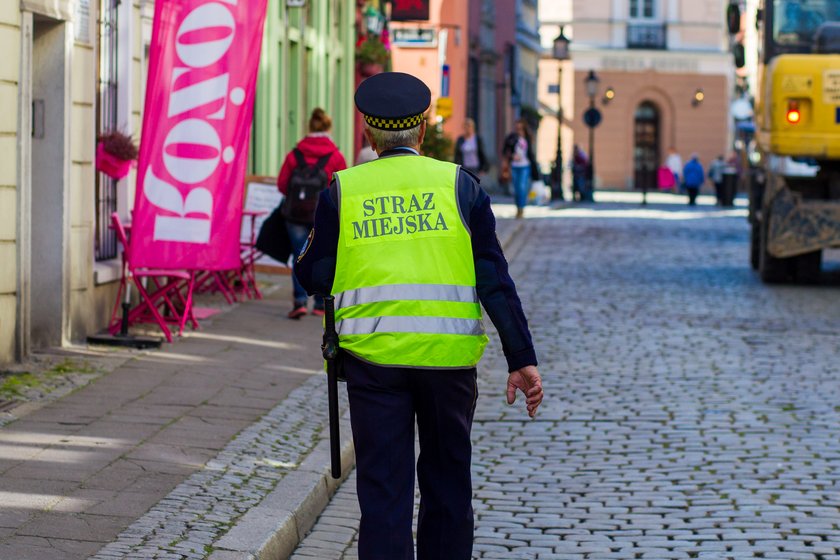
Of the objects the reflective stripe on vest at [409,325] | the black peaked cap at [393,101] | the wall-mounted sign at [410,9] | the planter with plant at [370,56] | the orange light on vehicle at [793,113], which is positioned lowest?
the reflective stripe on vest at [409,325]

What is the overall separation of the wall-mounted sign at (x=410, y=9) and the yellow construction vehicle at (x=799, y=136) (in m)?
12.7

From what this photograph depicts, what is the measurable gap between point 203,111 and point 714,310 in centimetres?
658

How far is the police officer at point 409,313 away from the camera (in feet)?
16.8

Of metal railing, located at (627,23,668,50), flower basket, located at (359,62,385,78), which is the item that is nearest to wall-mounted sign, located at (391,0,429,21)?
flower basket, located at (359,62,385,78)

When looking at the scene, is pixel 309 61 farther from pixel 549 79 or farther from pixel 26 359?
pixel 549 79

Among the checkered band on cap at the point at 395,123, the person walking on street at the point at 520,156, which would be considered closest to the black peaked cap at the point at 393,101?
the checkered band on cap at the point at 395,123

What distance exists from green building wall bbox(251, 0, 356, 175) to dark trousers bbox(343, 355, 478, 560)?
14.4 meters

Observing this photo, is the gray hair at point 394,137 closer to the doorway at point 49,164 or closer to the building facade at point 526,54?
the doorway at point 49,164

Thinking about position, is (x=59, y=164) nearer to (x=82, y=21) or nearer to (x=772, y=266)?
(x=82, y=21)

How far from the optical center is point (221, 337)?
12617mm

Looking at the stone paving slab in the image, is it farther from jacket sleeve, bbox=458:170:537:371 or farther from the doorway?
jacket sleeve, bbox=458:170:537:371

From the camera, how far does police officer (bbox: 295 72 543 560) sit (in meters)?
5.12

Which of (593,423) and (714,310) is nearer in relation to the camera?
(593,423)

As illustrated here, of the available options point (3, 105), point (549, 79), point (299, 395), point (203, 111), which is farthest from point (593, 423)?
point (549, 79)
